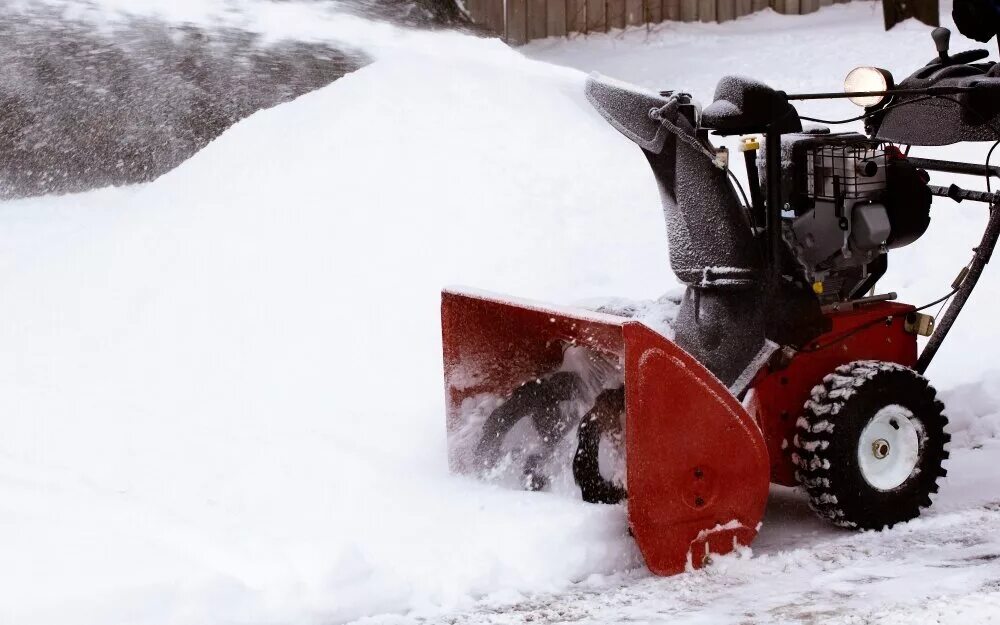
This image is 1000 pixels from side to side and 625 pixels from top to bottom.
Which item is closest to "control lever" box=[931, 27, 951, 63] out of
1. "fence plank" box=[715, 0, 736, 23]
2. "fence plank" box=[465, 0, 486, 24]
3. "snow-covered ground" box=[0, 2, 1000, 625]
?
"snow-covered ground" box=[0, 2, 1000, 625]

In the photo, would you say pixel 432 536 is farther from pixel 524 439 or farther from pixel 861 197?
pixel 861 197

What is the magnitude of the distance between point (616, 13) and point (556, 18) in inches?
21.9

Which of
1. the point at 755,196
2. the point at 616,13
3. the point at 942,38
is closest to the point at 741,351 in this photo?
the point at 755,196

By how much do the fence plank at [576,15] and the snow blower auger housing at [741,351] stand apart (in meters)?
6.66

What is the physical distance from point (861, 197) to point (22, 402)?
3067 millimetres

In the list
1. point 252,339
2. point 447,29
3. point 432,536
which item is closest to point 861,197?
point 432,536

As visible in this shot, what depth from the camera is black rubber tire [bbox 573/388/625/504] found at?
397 cm

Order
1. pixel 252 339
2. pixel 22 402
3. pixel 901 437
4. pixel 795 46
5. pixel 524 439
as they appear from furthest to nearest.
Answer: pixel 795 46 → pixel 252 339 → pixel 22 402 → pixel 524 439 → pixel 901 437

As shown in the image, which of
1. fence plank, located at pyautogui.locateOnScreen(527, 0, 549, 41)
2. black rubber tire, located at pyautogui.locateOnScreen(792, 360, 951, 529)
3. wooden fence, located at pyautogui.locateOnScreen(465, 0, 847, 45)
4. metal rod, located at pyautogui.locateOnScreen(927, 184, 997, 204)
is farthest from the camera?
fence plank, located at pyautogui.locateOnScreen(527, 0, 549, 41)

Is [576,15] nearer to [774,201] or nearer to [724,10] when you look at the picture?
[724,10]

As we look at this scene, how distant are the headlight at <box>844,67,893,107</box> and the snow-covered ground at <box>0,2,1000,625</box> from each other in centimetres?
130

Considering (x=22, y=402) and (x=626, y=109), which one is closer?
(x=626, y=109)

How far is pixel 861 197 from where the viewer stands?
160 inches

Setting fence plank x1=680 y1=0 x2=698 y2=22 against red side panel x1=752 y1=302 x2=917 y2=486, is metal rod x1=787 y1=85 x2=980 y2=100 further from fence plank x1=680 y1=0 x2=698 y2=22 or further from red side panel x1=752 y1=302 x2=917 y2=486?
fence plank x1=680 y1=0 x2=698 y2=22
